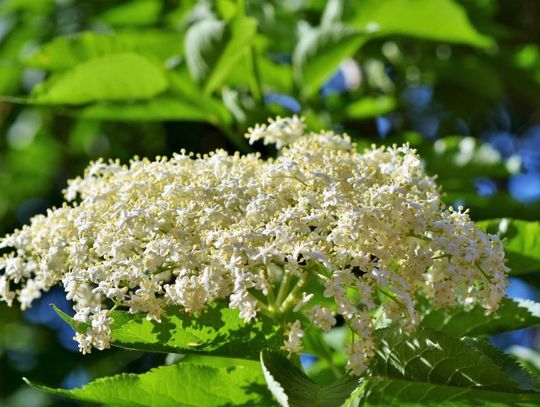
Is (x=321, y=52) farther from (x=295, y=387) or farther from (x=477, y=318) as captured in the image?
(x=295, y=387)

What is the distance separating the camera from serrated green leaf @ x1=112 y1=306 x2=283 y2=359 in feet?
5.34

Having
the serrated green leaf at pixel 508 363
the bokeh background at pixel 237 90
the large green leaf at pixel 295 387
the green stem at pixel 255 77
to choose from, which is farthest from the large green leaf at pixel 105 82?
the serrated green leaf at pixel 508 363

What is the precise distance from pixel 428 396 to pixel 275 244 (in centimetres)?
44

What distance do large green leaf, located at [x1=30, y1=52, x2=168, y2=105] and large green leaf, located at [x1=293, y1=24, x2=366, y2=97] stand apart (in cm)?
46

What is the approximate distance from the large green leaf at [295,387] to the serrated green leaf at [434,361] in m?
0.08

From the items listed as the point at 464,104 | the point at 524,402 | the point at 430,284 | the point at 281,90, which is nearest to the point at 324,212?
the point at 430,284

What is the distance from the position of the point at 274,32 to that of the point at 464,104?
3.85 feet

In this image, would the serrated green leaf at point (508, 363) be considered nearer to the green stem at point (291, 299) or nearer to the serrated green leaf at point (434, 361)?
the serrated green leaf at point (434, 361)

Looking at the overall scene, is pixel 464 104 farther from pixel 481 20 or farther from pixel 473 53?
pixel 481 20

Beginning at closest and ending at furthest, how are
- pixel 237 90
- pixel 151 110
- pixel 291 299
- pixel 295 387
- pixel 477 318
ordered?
pixel 295 387
pixel 291 299
pixel 477 318
pixel 151 110
pixel 237 90

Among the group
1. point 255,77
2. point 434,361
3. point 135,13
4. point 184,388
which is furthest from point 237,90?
point 434,361

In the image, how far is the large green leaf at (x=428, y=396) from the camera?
1659 mm

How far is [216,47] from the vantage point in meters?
2.64

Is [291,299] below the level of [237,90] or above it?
below
